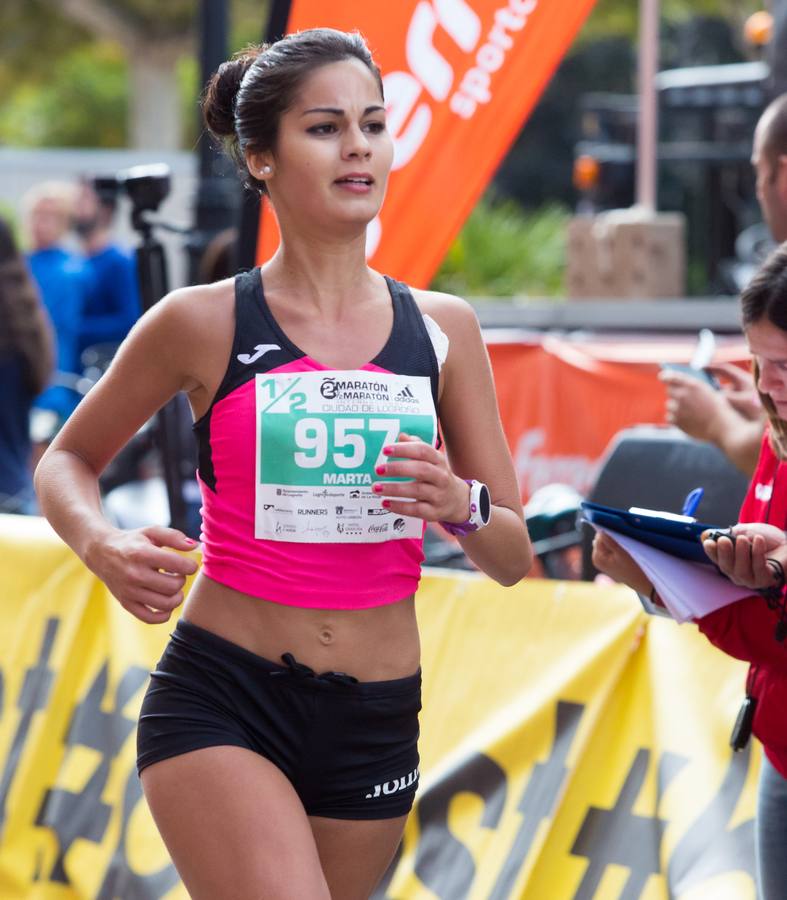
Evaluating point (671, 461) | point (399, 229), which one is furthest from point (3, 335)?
point (671, 461)

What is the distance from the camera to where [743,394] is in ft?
14.0

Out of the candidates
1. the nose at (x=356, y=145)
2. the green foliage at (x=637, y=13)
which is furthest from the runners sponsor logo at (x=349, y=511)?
the green foliage at (x=637, y=13)

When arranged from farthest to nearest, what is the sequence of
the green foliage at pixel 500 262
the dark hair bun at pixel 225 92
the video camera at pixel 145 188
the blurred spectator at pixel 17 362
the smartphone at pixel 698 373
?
1. the green foliage at pixel 500 262
2. the blurred spectator at pixel 17 362
3. the video camera at pixel 145 188
4. the smartphone at pixel 698 373
5. the dark hair bun at pixel 225 92

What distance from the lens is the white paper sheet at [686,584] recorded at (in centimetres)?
289

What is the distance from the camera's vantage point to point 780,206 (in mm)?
4004

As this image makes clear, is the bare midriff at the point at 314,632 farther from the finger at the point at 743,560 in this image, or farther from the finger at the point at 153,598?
the finger at the point at 743,560

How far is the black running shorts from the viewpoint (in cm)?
273

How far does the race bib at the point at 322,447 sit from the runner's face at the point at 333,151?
1.02 ft

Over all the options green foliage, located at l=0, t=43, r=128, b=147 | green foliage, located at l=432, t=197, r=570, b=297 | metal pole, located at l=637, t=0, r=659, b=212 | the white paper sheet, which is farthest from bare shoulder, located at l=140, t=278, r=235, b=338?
green foliage, located at l=0, t=43, r=128, b=147

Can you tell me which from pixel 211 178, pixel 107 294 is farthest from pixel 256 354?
pixel 107 294

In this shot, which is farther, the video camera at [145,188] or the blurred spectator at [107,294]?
the blurred spectator at [107,294]

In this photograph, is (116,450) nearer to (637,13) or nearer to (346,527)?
(346,527)

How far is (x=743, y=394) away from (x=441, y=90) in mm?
1251

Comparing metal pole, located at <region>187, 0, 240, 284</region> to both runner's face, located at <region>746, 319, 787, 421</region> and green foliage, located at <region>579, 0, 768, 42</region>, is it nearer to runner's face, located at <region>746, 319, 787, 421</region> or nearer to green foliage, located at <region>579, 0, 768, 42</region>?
runner's face, located at <region>746, 319, 787, 421</region>
